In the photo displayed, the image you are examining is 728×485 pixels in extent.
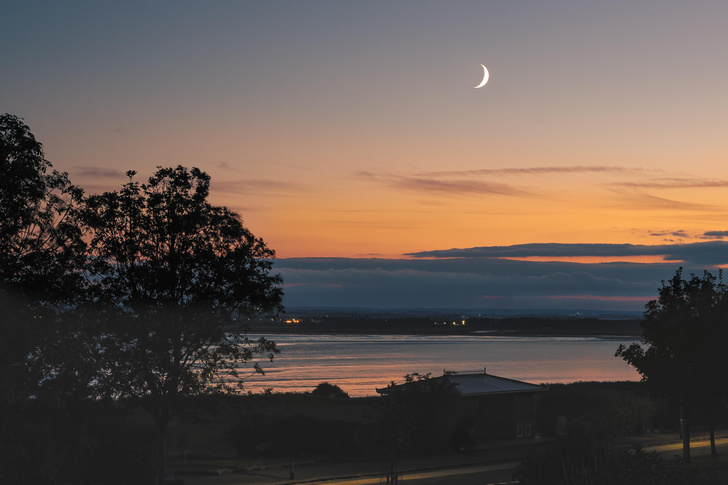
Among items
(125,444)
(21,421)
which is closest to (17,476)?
(21,421)

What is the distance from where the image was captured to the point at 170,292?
1352 inches

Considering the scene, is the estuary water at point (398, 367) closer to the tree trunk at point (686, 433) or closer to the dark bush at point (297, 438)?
the dark bush at point (297, 438)

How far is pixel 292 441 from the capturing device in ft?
152

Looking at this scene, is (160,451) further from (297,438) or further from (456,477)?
(297,438)

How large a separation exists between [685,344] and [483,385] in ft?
52.2

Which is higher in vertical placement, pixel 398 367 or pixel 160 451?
pixel 160 451

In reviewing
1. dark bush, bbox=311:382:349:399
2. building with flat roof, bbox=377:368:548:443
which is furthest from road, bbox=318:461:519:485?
dark bush, bbox=311:382:349:399

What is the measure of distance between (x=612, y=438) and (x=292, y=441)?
21297mm

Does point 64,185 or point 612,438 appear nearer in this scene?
point 64,185

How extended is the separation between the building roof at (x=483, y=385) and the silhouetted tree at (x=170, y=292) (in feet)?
59.7

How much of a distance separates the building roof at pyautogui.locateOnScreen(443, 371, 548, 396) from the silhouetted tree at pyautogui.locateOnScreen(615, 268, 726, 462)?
38.3 feet

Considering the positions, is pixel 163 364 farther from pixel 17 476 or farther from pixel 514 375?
pixel 514 375

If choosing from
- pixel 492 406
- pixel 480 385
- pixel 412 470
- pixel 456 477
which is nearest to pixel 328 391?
pixel 480 385

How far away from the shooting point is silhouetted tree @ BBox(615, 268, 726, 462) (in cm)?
3819
